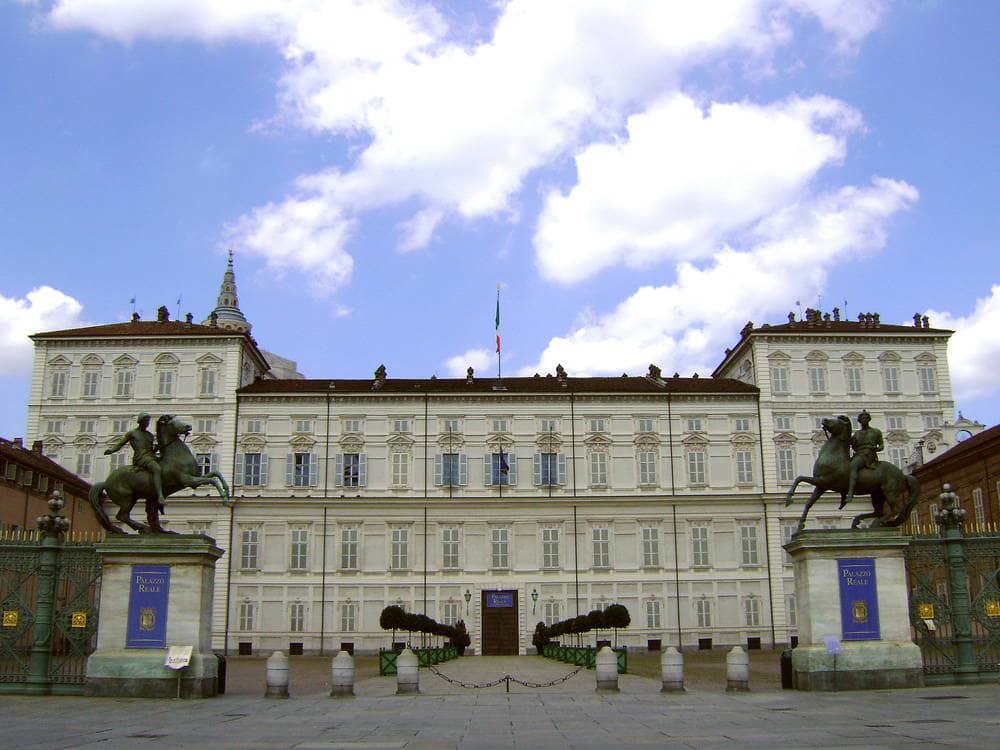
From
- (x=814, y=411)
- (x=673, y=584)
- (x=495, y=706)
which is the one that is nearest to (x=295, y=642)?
(x=673, y=584)

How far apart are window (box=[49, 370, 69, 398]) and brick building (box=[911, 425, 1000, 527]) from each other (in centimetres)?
4643

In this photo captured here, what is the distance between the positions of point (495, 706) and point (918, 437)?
44.0 m

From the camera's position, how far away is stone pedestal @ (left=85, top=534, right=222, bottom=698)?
21.2 meters

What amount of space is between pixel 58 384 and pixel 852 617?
49.1 meters

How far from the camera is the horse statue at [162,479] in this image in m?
22.1

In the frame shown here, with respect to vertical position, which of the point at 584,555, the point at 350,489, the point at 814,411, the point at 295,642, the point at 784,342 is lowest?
the point at 295,642

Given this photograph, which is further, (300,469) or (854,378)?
(854,378)

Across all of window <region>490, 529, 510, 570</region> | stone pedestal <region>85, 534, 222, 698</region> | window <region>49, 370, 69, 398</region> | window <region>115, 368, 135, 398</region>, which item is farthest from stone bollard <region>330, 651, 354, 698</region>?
window <region>49, 370, 69, 398</region>

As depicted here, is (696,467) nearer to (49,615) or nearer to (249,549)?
(249,549)

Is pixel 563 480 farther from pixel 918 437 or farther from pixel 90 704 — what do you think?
pixel 90 704

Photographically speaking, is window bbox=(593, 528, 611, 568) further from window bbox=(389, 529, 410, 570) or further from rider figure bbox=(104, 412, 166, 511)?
rider figure bbox=(104, 412, 166, 511)

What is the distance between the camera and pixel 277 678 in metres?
22.4

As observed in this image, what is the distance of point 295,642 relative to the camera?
5362cm

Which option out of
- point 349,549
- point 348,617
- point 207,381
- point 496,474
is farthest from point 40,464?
point 496,474
